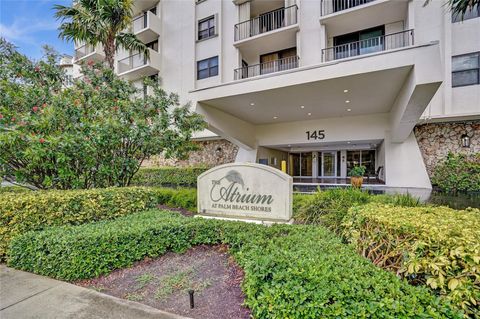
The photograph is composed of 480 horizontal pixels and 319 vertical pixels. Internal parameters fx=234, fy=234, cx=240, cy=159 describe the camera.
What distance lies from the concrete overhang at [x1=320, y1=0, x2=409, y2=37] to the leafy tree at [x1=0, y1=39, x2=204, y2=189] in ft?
35.1

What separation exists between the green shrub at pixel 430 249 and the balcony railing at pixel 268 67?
43.3 ft

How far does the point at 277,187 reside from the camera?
209 inches

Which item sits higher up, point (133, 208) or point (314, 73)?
point (314, 73)

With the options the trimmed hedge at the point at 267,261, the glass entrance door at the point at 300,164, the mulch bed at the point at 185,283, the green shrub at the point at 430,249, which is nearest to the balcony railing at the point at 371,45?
the glass entrance door at the point at 300,164

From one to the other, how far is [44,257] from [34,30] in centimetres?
901

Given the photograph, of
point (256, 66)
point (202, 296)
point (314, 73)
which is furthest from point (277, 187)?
point (256, 66)

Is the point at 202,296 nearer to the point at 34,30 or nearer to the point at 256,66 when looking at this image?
the point at 34,30

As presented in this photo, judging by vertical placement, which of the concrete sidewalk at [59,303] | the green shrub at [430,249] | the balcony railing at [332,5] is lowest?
the concrete sidewalk at [59,303]

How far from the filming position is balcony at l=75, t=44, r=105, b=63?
20.6m

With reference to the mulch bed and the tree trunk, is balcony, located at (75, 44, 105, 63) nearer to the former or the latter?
the tree trunk

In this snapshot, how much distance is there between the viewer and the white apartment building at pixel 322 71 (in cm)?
925

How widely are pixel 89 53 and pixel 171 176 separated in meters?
14.6

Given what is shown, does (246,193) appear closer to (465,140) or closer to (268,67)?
(268,67)

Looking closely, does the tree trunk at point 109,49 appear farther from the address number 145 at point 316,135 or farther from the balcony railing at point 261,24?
the address number 145 at point 316,135
